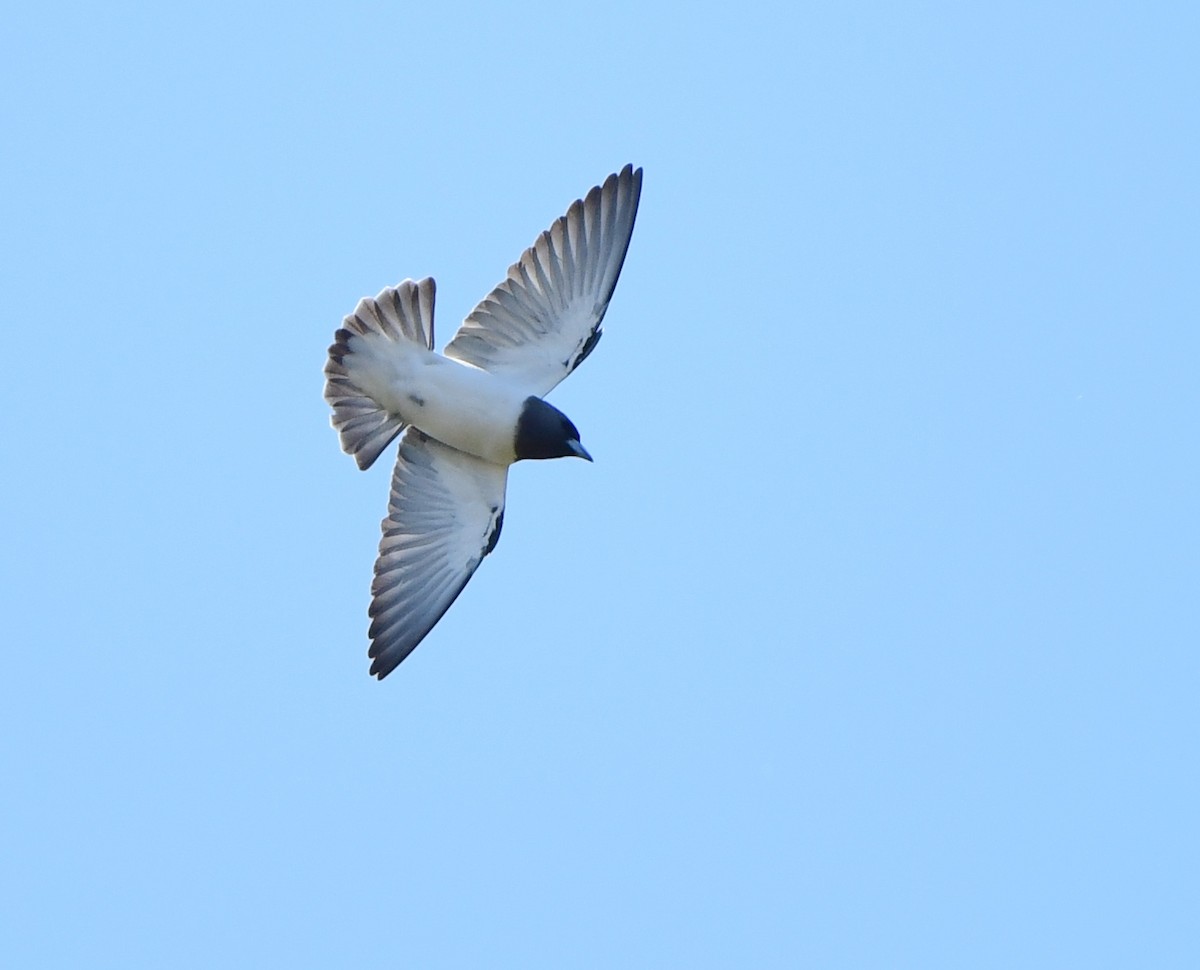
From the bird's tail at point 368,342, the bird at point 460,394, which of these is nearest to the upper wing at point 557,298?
the bird at point 460,394

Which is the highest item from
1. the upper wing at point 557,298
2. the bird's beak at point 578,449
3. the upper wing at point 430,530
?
the upper wing at point 557,298

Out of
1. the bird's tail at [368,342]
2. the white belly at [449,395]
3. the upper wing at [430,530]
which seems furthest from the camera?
the upper wing at [430,530]

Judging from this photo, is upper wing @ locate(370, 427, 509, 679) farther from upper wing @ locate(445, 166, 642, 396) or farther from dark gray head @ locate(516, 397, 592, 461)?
upper wing @ locate(445, 166, 642, 396)

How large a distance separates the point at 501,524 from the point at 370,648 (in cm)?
123

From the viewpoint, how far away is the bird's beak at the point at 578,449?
14.4m

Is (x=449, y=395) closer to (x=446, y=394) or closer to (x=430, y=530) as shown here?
(x=446, y=394)

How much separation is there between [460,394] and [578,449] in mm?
863

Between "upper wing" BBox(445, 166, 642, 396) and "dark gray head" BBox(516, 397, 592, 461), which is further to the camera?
"upper wing" BBox(445, 166, 642, 396)

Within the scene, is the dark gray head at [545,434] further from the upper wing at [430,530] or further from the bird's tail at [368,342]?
the bird's tail at [368,342]

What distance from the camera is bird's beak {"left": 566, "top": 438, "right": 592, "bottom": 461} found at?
14.4 metres

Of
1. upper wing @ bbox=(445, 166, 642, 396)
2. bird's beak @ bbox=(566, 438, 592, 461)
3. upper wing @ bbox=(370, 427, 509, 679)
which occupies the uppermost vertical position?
upper wing @ bbox=(445, 166, 642, 396)

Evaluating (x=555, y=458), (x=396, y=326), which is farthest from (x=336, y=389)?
(x=555, y=458)

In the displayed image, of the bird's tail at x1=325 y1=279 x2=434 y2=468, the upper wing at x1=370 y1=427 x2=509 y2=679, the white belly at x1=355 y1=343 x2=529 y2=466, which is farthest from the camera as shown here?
the upper wing at x1=370 y1=427 x2=509 y2=679

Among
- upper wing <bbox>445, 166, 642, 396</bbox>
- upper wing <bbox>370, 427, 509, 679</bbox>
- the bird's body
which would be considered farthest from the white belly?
upper wing <bbox>370, 427, 509, 679</bbox>
